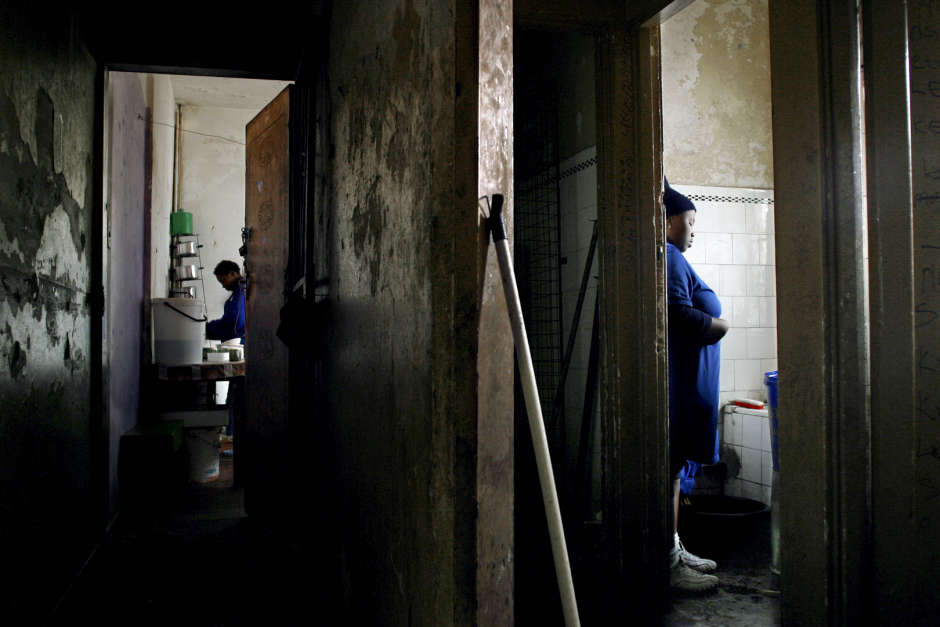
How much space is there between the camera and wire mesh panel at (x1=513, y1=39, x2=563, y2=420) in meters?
3.36

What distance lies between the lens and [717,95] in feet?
12.5

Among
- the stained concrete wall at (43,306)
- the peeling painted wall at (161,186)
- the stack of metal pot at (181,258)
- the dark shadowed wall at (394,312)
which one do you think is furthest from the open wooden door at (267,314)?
the stack of metal pot at (181,258)

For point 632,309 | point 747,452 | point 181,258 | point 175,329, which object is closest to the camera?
point 632,309

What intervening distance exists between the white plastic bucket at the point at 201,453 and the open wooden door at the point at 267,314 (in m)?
1.03

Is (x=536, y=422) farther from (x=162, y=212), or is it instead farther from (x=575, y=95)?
(x=162, y=212)

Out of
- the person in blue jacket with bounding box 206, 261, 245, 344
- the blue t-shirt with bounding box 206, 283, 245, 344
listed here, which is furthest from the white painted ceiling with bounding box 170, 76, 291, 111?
the blue t-shirt with bounding box 206, 283, 245, 344

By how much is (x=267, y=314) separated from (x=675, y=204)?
221cm

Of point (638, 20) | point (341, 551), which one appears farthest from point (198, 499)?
point (638, 20)

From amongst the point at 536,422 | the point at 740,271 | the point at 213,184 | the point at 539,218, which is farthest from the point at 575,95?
the point at 213,184

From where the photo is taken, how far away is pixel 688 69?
3770 millimetres

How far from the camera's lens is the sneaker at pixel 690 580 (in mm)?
2445

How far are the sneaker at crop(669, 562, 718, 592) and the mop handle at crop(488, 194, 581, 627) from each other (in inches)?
63.4

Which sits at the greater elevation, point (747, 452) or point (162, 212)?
point (162, 212)

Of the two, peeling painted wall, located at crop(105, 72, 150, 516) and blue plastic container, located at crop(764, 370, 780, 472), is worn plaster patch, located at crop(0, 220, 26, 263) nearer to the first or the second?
peeling painted wall, located at crop(105, 72, 150, 516)
